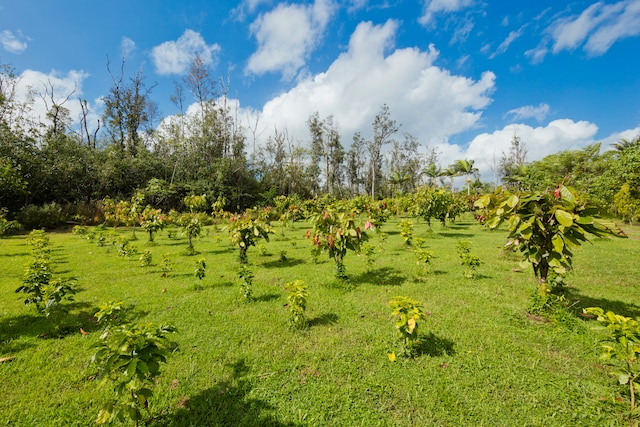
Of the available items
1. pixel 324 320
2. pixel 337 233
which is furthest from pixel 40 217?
pixel 324 320

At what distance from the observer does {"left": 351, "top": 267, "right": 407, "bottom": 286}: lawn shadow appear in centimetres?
550

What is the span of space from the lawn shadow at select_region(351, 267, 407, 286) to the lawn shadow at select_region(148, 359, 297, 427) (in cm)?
340

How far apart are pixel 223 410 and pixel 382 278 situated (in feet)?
13.3

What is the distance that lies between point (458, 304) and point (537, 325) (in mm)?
1015

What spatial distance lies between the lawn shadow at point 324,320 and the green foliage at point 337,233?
1.35 m

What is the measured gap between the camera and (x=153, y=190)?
63.3ft

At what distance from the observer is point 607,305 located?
13.5ft

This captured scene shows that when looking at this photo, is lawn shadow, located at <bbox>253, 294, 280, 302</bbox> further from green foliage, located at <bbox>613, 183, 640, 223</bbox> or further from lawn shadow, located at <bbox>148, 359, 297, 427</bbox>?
green foliage, located at <bbox>613, 183, 640, 223</bbox>

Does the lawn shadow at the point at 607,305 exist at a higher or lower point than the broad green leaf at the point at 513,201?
lower

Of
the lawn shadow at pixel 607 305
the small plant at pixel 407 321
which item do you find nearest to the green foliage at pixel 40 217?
the small plant at pixel 407 321

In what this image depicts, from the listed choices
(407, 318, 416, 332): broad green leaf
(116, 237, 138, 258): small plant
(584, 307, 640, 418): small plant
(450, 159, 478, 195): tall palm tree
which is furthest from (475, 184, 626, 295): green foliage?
(450, 159, 478, 195): tall palm tree

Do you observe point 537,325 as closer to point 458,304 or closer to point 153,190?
point 458,304

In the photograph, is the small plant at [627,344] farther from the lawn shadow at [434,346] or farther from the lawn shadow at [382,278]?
the lawn shadow at [382,278]

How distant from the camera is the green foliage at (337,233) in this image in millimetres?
5125
